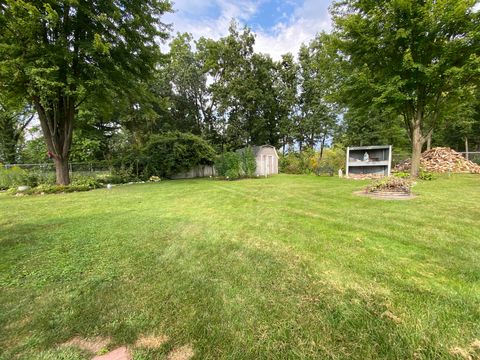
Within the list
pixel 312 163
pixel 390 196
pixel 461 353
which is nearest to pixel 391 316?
pixel 461 353

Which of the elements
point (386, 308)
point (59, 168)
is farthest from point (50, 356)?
point (59, 168)

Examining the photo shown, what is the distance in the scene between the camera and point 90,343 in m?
1.58

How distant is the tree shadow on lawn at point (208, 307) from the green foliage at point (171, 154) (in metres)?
13.0

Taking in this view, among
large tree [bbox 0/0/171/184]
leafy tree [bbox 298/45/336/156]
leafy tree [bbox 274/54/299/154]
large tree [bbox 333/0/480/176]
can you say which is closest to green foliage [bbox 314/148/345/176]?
large tree [bbox 333/0/480/176]

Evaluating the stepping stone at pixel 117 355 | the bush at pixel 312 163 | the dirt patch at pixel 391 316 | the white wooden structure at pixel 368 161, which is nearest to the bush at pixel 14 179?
the stepping stone at pixel 117 355

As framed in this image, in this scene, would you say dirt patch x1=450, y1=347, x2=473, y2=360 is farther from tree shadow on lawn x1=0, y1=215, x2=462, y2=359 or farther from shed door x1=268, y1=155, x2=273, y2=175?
shed door x1=268, y1=155, x2=273, y2=175

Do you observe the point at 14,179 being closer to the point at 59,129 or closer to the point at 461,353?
the point at 59,129

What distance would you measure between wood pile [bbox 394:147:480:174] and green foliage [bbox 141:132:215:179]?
1418cm

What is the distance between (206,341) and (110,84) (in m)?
11.2

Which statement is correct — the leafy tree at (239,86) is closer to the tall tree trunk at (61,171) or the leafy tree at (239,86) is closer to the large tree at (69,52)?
the large tree at (69,52)

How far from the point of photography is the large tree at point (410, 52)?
820cm

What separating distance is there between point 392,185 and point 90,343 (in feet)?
24.6

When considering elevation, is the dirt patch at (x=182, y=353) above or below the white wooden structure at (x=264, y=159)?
below

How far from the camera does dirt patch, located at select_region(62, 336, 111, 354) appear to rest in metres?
1.54
